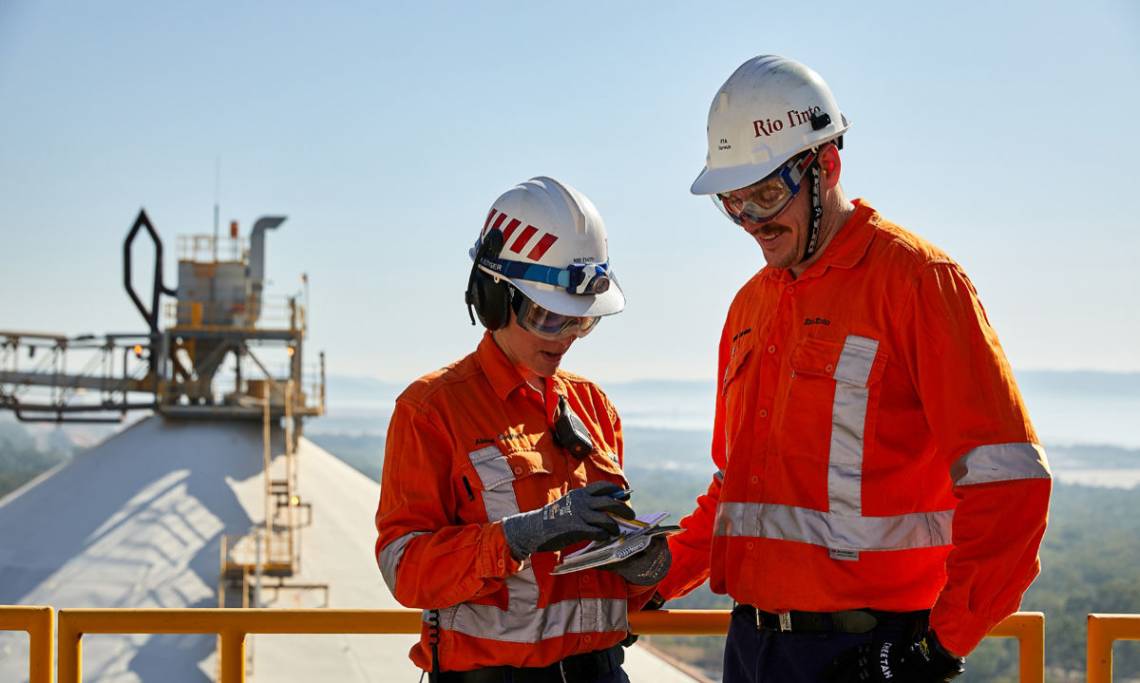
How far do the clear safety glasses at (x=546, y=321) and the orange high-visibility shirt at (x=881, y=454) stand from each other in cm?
56

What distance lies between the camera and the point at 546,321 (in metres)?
3.50

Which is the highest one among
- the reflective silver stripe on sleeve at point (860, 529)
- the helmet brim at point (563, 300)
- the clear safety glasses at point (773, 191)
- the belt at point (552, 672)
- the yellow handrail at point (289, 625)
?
the clear safety glasses at point (773, 191)

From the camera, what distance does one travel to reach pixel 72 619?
4184 millimetres

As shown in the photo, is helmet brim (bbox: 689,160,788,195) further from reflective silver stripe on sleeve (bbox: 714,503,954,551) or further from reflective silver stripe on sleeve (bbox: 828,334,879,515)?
reflective silver stripe on sleeve (bbox: 714,503,954,551)

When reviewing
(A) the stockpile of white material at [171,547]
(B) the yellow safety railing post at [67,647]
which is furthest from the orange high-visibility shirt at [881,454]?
(A) the stockpile of white material at [171,547]

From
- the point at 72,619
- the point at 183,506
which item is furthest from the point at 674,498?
the point at 72,619

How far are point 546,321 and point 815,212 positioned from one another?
87 cm

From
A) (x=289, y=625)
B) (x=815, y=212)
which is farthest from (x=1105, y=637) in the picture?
(x=289, y=625)

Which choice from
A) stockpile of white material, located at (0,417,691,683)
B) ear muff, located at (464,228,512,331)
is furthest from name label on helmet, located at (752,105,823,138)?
stockpile of white material, located at (0,417,691,683)

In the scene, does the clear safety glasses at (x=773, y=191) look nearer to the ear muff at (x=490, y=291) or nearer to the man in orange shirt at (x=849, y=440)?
the man in orange shirt at (x=849, y=440)

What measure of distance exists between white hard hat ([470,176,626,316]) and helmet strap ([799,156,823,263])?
623mm

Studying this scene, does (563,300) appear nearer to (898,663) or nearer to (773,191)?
(773,191)

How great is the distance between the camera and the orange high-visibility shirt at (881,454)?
288 cm

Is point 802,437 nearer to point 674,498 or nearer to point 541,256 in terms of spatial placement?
point 541,256
